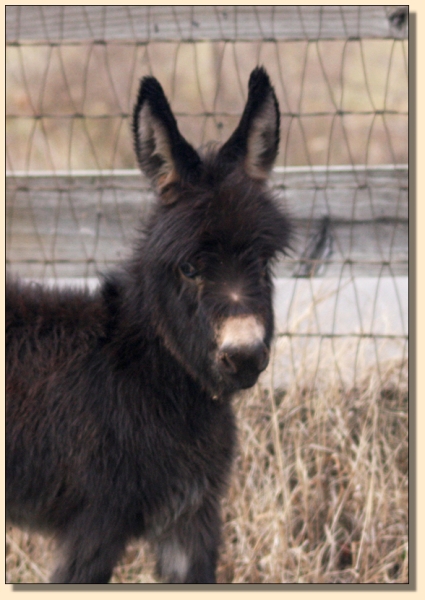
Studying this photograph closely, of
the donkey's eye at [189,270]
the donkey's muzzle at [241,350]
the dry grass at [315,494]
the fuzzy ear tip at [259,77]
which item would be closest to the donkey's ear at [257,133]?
the fuzzy ear tip at [259,77]

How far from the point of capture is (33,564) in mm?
3488

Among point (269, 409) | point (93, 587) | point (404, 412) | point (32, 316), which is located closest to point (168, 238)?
point (32, 316)

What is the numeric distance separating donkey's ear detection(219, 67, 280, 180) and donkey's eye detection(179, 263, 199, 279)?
1.70 ft

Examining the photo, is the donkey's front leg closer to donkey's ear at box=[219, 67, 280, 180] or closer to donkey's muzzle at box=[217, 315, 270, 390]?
donkey's muzzle at box=[217, 315, 270, 390]

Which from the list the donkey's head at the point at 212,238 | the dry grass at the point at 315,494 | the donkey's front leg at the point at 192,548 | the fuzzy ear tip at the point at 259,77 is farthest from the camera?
the dry grass at the point at 315,494

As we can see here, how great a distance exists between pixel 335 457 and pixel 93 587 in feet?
5.25

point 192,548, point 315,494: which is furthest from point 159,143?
point 315,494

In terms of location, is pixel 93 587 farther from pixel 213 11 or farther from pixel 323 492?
pixel 213 11

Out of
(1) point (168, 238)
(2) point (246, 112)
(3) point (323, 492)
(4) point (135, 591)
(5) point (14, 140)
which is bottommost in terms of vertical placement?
(4) point (135, 591)

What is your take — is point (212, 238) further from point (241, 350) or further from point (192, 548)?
point (192, 548)

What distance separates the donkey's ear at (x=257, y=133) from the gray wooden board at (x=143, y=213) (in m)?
1.14

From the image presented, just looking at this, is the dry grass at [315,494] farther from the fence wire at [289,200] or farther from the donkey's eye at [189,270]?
the donkey's eye at [189,270]

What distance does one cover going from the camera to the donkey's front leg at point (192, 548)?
9.61ft

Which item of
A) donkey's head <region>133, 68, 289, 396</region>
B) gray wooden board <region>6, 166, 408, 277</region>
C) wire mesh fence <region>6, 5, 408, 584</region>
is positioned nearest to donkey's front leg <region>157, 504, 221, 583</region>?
donkey's head <region>133, 68, 289, 396</region>
